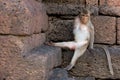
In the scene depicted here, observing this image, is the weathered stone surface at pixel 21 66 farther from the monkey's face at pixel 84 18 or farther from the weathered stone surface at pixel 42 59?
the monkey's face at pixel 84 18

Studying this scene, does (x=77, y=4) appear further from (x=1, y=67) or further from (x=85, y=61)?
(x=1, y=67)

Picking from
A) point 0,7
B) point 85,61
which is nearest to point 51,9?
point 85,61

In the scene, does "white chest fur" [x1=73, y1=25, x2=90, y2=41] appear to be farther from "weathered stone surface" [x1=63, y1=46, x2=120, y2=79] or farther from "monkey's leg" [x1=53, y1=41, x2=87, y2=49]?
"weathered stone surface" [x1=63, y1=46, x2=120, y2=79]

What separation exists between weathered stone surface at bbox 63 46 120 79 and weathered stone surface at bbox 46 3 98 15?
2.06ft

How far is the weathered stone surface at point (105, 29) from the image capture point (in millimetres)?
4715

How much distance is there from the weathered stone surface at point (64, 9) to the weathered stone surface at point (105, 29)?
16 cm

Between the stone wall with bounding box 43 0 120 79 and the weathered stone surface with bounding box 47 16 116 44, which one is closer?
the stone wall with bounding box 43 0 120 79

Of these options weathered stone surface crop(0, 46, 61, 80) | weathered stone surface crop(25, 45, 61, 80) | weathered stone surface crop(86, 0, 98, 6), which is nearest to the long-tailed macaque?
weathered stone surface crop(86, 0, 98, 6)

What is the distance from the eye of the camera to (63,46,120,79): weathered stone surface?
4570 millimetres

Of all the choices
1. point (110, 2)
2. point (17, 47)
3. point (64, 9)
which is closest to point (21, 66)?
point (17, 47)

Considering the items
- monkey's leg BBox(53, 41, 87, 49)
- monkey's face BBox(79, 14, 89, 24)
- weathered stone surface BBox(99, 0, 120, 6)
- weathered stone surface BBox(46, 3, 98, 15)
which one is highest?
weathered stone surface BBox(99, 0, 120, 6)

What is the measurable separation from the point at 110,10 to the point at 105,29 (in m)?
0.30

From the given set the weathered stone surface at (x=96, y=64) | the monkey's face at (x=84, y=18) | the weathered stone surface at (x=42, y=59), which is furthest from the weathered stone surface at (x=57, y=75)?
the monkey's face at (x=84, y=18)

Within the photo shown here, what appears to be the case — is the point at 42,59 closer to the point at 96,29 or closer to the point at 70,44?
the point at 70,44
